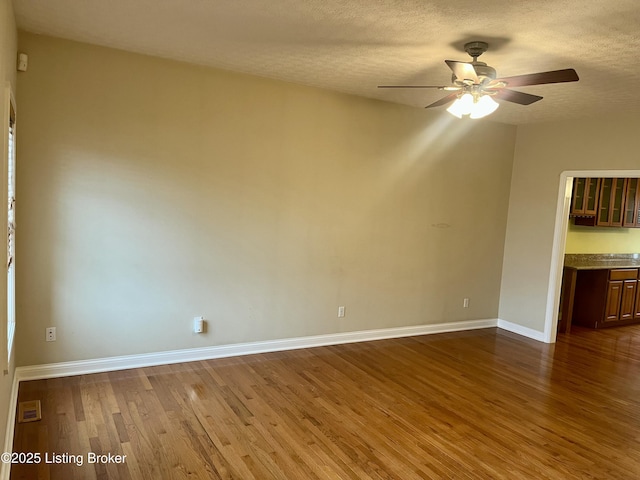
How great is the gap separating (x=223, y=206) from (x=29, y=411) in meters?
2.07

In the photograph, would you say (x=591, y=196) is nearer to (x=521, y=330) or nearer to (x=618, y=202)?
(x=618, y=202)

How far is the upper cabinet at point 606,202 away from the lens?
237 inches

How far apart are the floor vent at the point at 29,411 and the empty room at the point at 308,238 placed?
13mm

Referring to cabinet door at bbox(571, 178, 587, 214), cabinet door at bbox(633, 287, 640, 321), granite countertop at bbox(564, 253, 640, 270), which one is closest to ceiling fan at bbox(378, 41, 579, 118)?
cabinet door at bbox(571, 178, 587, 214)

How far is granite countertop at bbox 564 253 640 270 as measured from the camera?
5.92 m

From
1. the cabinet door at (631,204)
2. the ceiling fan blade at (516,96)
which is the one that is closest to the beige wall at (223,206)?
the ceiling fan blade at (516,96)

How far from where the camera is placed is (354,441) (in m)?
2.94

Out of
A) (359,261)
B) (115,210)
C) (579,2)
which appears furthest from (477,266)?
(115,210)

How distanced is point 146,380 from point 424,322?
316cm

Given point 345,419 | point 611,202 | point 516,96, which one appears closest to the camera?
point 516,96

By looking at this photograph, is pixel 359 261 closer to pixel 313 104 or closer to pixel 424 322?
pixel 424 322

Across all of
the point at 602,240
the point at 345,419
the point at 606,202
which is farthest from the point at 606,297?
the point at 345,419

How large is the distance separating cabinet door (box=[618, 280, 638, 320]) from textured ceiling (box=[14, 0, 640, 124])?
3183 millimetres

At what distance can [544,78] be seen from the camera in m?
2.69
